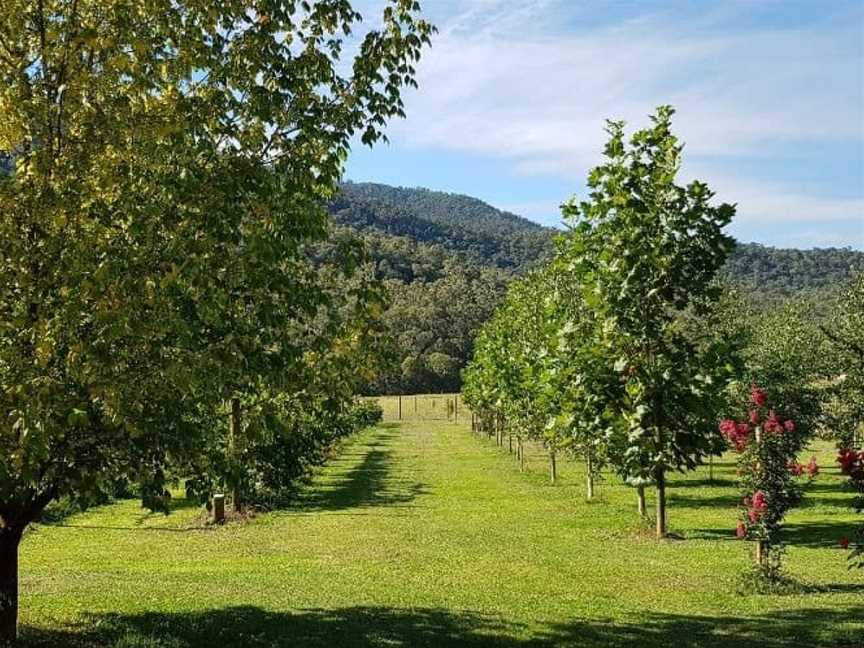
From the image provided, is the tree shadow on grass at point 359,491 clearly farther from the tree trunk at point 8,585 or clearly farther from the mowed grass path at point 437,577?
the tree trunk at point 8,585

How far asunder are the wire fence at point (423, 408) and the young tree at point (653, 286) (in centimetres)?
8388

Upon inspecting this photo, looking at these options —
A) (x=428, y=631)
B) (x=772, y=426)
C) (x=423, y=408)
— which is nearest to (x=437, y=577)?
(x=428, y=631)

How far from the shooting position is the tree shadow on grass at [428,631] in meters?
10.5

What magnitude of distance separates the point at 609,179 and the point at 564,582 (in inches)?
374

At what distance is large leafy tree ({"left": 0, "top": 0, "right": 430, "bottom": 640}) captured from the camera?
756 cm

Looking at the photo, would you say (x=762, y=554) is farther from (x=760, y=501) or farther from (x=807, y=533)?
(x=807, y=533)

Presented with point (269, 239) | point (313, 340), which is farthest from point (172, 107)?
point (313, 340)

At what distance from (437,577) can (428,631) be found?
15.4 feet

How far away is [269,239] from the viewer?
333 inches

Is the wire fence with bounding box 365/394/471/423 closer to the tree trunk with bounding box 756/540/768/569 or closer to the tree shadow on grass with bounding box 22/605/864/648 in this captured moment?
the tree trunk with bounding box 756/540/768/569

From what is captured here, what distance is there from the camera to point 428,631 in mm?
11414

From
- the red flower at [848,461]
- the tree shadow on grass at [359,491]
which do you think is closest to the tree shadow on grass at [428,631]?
the red flower at [848,461]

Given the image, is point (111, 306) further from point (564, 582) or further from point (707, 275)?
point (707, 275)

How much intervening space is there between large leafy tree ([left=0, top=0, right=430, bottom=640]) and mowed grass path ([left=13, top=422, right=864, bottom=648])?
365 centimetres
